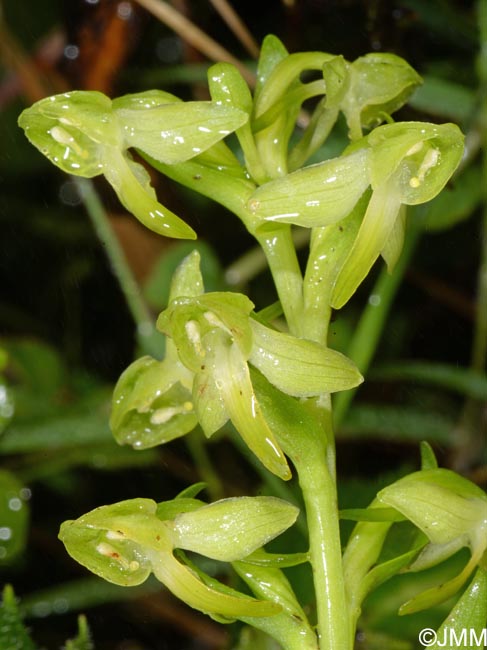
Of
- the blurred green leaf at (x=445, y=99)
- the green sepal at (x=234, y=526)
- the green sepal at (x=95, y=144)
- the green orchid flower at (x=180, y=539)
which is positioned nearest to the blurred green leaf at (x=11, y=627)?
the green orchid flower at (x=180, y=539)

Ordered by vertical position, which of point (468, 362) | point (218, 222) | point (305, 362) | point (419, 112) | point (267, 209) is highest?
point (267, 209)

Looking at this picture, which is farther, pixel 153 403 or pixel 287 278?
pixel 153 403

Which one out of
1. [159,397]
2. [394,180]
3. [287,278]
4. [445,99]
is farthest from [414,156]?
[445,99]

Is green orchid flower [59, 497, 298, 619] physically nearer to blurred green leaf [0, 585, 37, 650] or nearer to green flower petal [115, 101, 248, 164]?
blurred green leaf [0, 585, 37, 650]

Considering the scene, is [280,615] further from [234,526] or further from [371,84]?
[371,84]

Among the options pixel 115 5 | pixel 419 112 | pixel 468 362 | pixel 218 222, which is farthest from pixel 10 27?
pixel 468 362

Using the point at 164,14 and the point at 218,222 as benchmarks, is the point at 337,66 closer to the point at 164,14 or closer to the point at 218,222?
the point at 164,14

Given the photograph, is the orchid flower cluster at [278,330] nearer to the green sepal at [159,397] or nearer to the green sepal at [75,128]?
the green sepal at [75,128]
